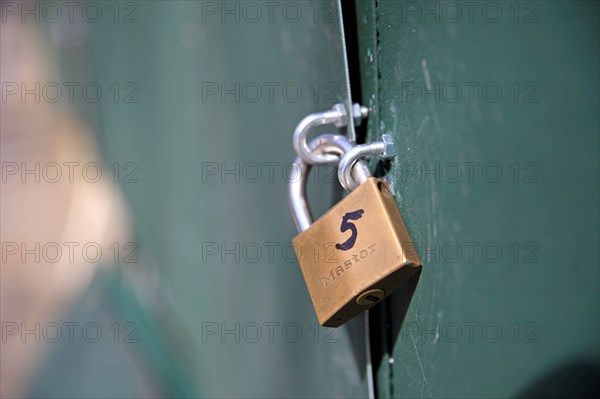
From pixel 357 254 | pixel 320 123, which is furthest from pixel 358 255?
pixel 320 123

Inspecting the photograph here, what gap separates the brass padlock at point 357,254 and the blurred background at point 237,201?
0.08 m

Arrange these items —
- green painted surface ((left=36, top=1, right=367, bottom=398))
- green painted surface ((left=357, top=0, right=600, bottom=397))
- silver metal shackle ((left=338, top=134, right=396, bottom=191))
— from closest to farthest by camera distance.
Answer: green painted surface ((left=357, top=0, right=600, bottom=397)) → silver metal shackle ((left=338, top=134, right=396, bottom=191)) → green painted surface ((left=36, top=1, right=367, bottom=398))

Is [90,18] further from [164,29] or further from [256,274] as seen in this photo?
[256,274]

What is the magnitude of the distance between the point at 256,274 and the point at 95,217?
0.25 m

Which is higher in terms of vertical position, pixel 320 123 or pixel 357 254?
pixel 320 123

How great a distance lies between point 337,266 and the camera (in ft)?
2.66

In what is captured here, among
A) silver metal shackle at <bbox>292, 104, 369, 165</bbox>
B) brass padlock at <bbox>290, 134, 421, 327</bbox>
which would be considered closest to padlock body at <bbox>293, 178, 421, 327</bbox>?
brass padlock at <bbox>290, 134, 421, 327</bbox>

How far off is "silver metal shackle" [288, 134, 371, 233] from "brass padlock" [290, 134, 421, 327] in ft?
0.22

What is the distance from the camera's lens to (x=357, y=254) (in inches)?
31.2

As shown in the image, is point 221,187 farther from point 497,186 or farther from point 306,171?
point 497,186

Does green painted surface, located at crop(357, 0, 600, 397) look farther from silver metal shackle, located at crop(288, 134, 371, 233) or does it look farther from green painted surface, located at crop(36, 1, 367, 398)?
green painted surface, located at crop(36, 1, 367, 398)

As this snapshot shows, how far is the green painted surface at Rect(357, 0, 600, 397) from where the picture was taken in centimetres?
70

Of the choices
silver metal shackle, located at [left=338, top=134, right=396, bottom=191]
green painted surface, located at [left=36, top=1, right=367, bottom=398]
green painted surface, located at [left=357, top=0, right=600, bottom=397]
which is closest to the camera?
green painted surface, located at [left=357, top=0, right=600, bottom=397]

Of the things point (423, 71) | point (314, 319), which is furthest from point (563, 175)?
point (314, 319)
